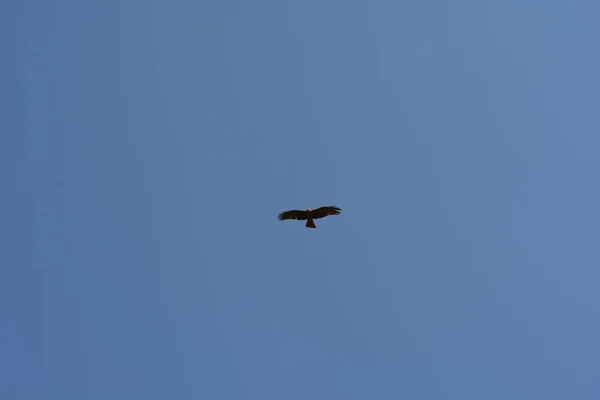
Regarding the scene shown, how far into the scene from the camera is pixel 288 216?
101812 mm

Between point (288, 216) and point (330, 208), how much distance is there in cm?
291

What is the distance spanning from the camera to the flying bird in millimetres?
101062

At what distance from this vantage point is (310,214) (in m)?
102

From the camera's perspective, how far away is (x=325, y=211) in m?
101

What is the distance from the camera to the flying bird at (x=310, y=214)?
332 feet

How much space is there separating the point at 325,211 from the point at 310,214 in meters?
1.05

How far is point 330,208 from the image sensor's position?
100875mm

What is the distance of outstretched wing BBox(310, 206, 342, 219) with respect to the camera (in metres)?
101

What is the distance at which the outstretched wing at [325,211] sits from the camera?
100875 millimetres
